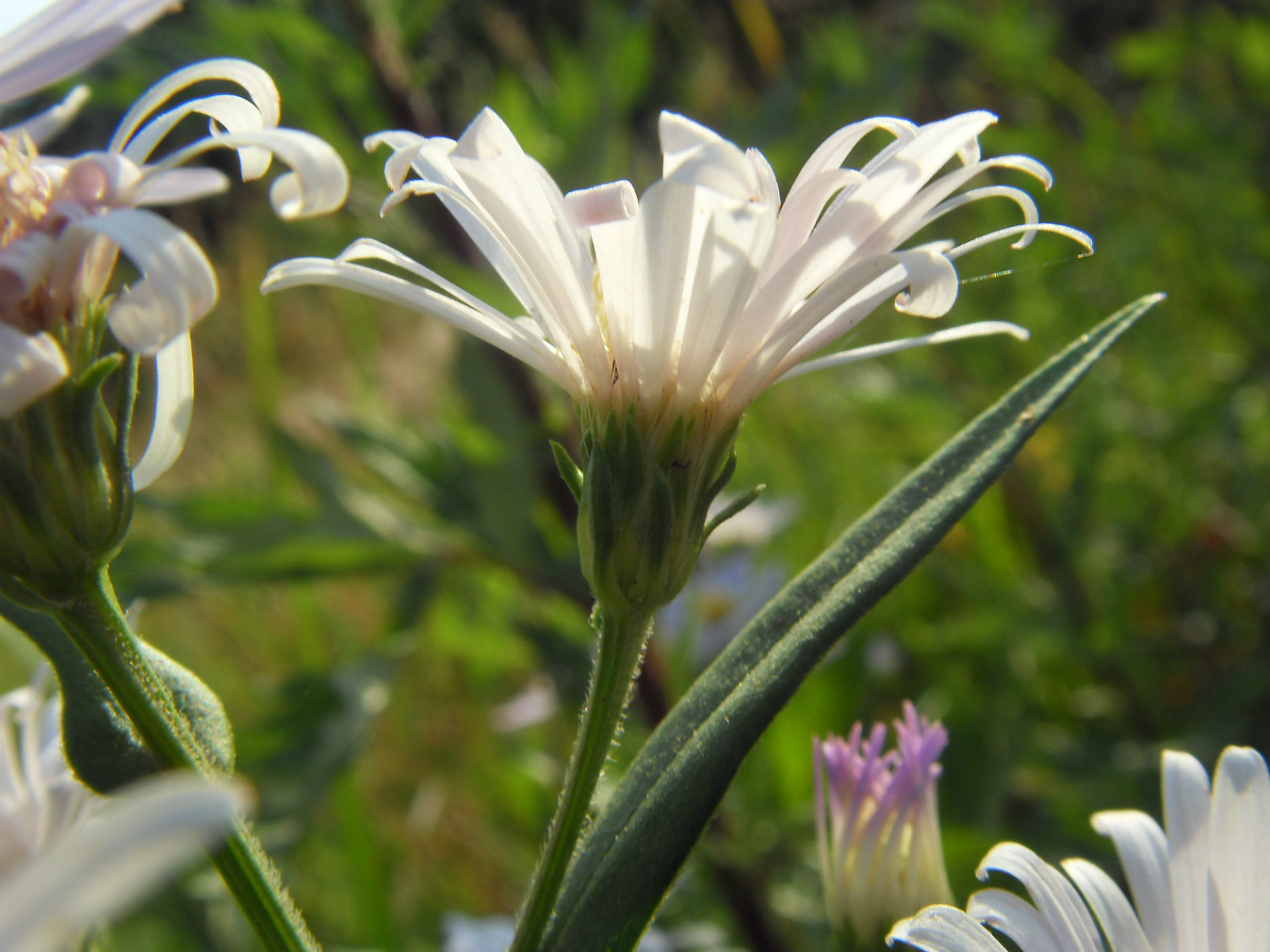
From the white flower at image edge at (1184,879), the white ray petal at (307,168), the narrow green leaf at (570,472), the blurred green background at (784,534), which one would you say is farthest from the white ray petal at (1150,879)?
the blurred green background at (784,534)

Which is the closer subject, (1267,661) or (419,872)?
(1267,661)

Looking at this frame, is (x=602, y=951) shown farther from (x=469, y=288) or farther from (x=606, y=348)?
(x=469, y=288)

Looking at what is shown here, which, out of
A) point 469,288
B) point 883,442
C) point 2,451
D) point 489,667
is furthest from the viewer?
point 883,442

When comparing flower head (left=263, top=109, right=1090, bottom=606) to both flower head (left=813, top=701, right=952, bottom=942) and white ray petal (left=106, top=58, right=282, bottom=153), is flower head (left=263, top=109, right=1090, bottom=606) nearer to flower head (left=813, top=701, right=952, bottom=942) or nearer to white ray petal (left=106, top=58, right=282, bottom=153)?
white ray petal (left=106, top=58, right=282, bottom=153)

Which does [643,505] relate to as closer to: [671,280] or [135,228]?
[671,280]

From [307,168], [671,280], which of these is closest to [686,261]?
[671,280]

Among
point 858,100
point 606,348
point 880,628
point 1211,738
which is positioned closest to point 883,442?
point 880,628
